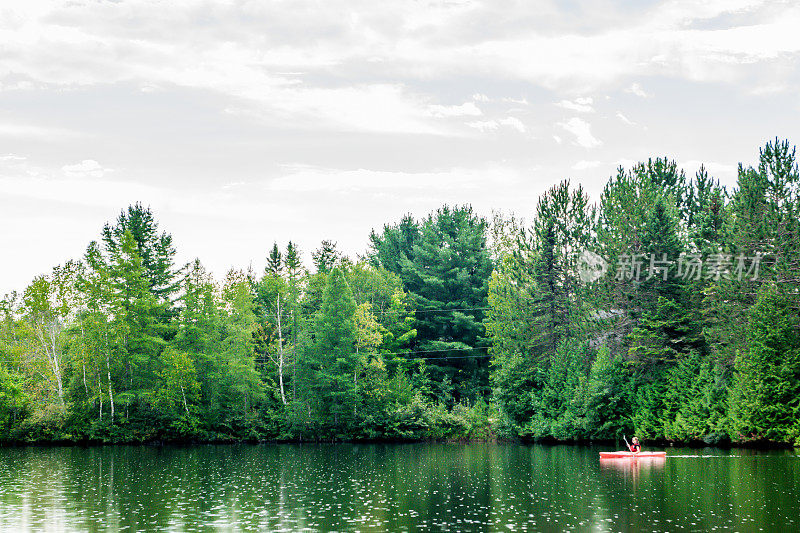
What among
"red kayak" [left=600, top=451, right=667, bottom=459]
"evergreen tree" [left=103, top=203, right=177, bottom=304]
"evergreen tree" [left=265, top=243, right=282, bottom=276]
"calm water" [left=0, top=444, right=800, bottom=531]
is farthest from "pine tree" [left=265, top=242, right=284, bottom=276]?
"red kayak" [left=600, top=451, right=667, bottom=459]

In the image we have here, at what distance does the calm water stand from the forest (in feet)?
25.2

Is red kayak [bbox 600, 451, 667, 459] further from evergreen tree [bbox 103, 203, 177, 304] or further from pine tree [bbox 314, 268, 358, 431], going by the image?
evergreen tree [bbox 103, 203, 177, 304]

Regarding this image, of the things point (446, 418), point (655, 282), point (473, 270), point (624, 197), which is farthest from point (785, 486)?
point (473, 270)

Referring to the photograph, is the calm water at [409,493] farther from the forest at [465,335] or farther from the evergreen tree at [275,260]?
the evergreen tree at [275,260]

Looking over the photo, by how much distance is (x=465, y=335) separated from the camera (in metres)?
81.1

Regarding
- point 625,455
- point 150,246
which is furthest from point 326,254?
point 625,455

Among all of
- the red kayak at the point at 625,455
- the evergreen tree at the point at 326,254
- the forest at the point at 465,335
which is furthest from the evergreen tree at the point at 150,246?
the red kayak at the point at 625,455

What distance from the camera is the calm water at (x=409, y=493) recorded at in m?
24.0

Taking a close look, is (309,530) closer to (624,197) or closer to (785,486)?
(785,486)

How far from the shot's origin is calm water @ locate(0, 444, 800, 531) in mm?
24000

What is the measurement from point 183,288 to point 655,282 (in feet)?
150

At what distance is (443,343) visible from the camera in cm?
7775

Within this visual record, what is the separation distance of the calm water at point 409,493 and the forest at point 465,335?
770cm

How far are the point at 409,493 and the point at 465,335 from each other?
50088 mm
